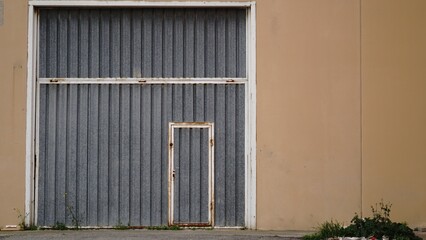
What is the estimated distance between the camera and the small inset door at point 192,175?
38.0ft

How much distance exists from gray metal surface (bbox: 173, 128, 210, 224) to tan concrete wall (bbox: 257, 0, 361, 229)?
87 centimetres

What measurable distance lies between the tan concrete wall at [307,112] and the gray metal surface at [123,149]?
1.65ft

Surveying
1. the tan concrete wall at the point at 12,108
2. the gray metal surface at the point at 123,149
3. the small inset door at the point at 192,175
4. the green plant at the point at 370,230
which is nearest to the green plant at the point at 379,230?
the green plant at the point at 370,230

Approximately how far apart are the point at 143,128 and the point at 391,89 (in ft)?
Answer: 13.0

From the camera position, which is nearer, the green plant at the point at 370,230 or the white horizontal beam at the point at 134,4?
the green plant at the point at 370,230

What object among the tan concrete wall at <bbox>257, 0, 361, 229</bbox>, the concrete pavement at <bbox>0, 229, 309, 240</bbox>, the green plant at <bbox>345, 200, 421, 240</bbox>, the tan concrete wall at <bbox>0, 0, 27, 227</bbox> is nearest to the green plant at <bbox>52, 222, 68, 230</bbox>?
the concrete pavement at <bbox>0, 229, 309, 240</bbox>

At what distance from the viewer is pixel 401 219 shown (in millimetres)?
11359

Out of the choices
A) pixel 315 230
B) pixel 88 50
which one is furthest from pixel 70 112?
pixel 315 230

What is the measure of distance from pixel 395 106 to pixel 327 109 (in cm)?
106

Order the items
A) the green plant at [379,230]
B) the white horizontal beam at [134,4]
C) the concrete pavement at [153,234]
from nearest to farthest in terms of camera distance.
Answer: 1. the green plant at [379,230]
2. the concrete pavement at [153,234]
3. the white horizontal beam at [134,4]

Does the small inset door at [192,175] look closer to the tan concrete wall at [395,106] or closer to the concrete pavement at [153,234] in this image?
the concrete pavement at [153,234]

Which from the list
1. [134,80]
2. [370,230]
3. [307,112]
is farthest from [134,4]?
[370,230]

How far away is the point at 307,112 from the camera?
1144 centimetres

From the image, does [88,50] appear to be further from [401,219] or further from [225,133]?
[401,219]
